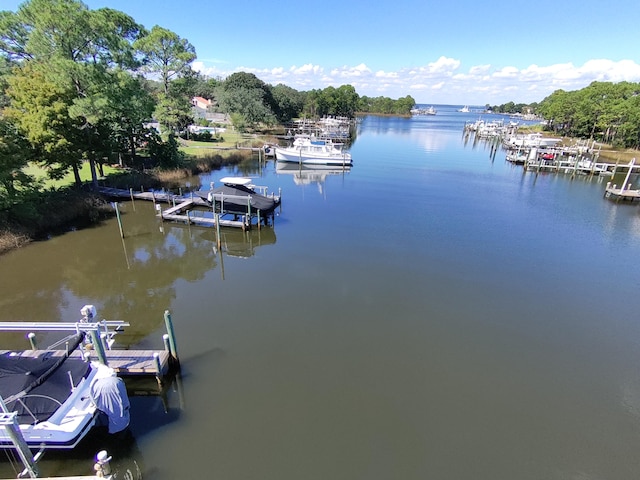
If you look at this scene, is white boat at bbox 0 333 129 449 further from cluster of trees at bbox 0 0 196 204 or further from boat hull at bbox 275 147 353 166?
boat hull at bbox 275 147 353 166

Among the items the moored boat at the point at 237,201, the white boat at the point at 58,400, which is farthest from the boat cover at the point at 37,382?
the moored boat at the point at 237,201

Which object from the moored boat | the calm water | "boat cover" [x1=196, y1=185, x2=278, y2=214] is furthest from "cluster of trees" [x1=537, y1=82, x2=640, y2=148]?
the moored boat

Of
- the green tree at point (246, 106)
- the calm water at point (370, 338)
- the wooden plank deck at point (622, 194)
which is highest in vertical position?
the green tree at point (246, 106)

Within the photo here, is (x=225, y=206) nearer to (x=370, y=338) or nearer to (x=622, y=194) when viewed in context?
(x=370, y=338)

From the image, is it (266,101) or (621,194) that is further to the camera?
(266,101)

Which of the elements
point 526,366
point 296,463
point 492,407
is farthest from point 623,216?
point 296,463

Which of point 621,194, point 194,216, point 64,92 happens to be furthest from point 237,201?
point 621,194

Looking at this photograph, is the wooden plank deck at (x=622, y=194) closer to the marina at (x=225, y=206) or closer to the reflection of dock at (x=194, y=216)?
the marina at (x=225, y=206)
